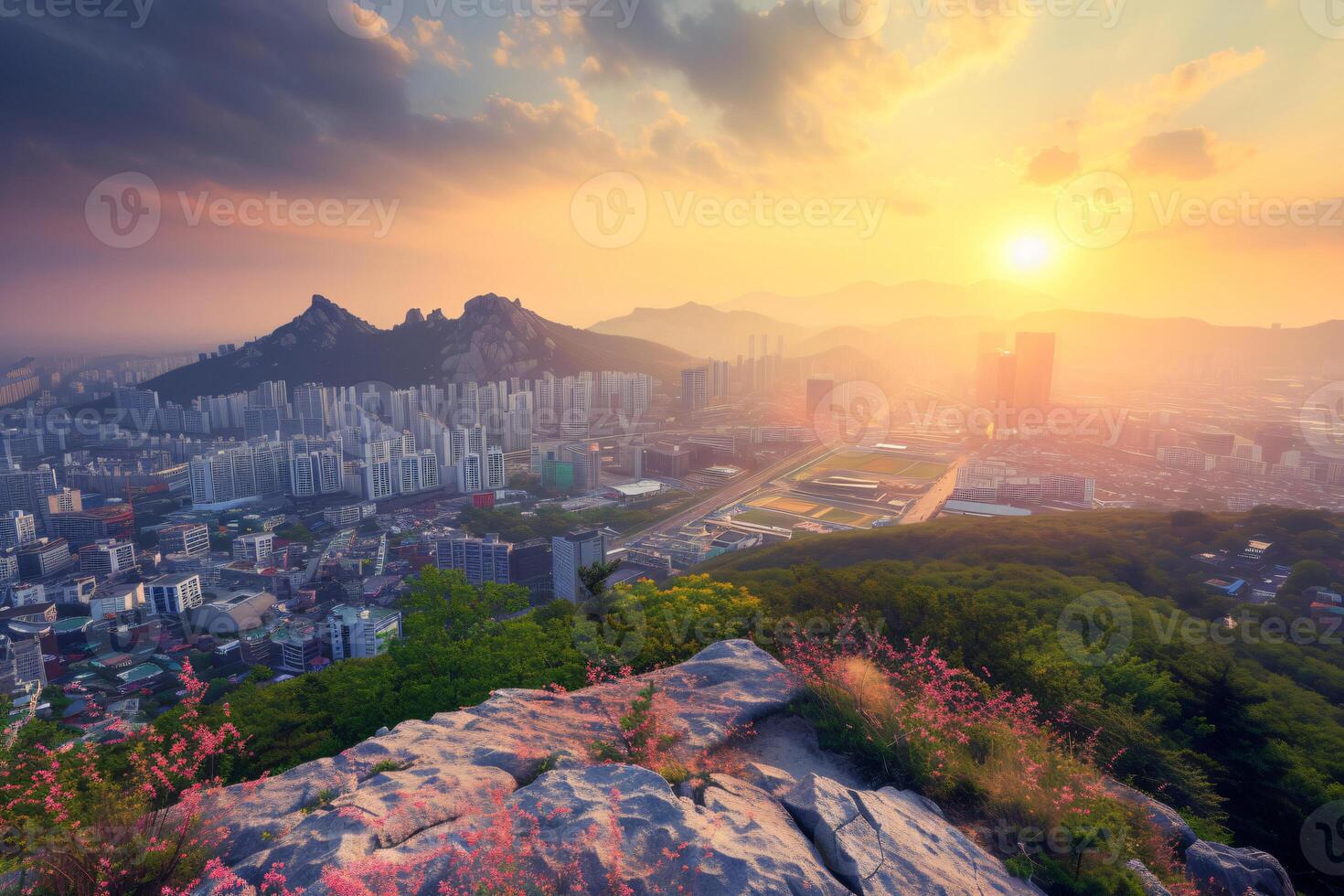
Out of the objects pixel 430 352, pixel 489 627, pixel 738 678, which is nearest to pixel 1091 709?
pixel 738 678

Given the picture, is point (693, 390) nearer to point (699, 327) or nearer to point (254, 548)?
point (254, 548)

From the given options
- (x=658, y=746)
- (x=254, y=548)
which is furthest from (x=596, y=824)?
(x=254, y=548)

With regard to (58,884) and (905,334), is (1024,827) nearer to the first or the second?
(58,884)

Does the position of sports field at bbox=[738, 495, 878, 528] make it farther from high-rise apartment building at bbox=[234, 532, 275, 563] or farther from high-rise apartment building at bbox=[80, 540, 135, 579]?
high-rise apartment building at bbox=[80, 540, 135, 579]

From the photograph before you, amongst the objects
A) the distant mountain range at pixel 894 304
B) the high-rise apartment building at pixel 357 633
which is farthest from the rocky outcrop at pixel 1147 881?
the distant mountain range at pixel 894 304

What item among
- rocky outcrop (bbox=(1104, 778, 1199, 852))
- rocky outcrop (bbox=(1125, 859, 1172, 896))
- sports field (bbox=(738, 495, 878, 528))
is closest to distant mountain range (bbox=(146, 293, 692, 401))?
sports field (bbox=(738, 495, 878, 528))

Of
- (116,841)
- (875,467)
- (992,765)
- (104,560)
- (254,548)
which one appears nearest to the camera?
(116,841)

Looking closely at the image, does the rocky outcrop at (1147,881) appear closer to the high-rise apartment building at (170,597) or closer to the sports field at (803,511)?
the high-rise apartment building at (170,597)
